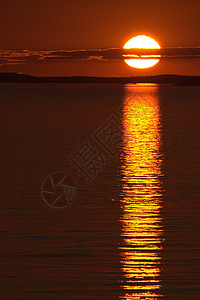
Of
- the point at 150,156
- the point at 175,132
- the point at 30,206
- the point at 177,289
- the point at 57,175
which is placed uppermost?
the point at 175,132

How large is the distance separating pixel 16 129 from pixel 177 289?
38417 millimetres

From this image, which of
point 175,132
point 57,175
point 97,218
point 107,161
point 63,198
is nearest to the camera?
point 97,218

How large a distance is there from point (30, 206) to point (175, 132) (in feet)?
97.2

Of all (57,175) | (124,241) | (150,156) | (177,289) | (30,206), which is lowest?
(177,289)

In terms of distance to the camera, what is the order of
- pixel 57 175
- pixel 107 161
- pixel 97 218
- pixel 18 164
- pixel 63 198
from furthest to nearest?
pixel 107 161 < pixel 18 164 < pixel 57 175 < pixel 63 198 < pixel 97 218

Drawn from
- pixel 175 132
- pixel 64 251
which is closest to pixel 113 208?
pixel 64 251

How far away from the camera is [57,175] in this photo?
2612cm

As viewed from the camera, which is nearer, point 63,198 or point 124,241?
point 124,241

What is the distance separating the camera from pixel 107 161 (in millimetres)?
31000

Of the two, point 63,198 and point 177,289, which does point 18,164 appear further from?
point 177,289

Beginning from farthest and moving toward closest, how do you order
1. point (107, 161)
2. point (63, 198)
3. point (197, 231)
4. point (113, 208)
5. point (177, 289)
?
point (107, 161) → point (63, 198) → point (113, 208) → point (197, 231) → point (177, 289)

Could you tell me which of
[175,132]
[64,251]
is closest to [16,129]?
[175,132]

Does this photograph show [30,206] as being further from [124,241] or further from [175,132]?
[175,132]

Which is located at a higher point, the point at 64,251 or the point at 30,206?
the point at 30,206
